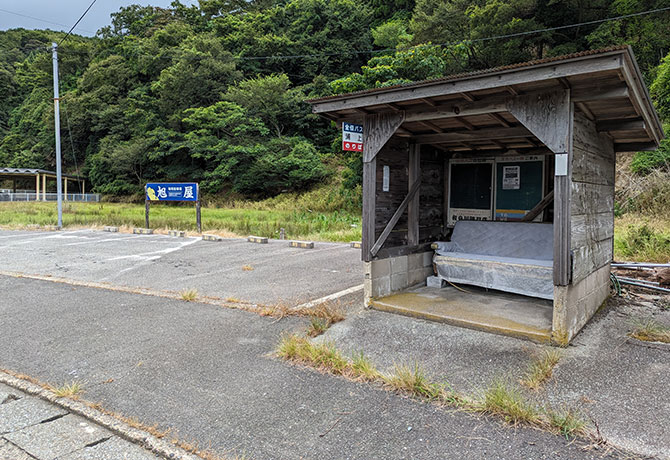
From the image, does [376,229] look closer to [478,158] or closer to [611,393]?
[478,158]

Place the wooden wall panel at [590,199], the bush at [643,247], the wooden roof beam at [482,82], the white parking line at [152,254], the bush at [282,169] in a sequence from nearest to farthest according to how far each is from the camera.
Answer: the wooden roof beam at [482,82] < the wooden wall panel at [590,199] < the bush at [643,247] < the white parking line at [152,254] < the bush at [282,169]

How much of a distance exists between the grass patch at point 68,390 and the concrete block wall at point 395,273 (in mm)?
3153

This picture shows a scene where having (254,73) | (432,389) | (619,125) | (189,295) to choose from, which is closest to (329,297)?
(189,295)

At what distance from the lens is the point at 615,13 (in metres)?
21.2

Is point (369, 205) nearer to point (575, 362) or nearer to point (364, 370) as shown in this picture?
point (364, 370)

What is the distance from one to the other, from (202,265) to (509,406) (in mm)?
7392

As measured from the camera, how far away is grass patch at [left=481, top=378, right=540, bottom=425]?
280 cm

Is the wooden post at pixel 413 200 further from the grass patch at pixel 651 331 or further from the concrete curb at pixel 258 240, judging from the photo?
the concrete curb at pixel 258 240

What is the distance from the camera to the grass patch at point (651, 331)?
13.8ft

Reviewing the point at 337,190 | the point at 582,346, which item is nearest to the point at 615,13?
the point at 337,190

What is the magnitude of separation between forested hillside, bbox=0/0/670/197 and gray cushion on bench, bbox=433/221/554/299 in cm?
1603

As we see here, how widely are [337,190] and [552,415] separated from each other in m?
29.1

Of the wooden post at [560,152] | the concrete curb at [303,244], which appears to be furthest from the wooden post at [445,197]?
the concrete curb at [303,244]

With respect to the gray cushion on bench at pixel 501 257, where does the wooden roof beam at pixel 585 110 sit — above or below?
above
